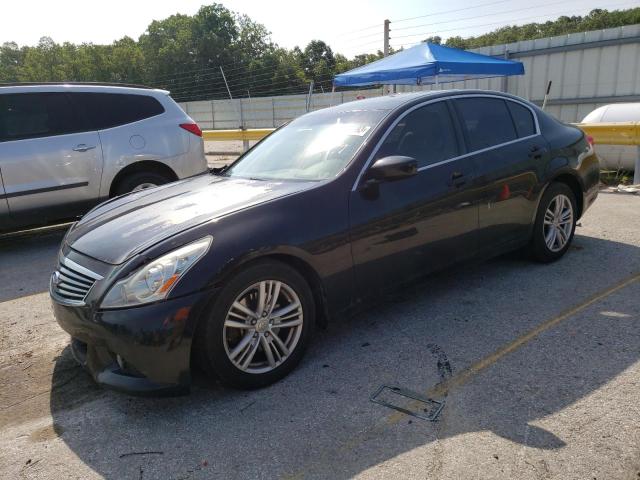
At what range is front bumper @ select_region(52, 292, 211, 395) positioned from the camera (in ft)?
8.33

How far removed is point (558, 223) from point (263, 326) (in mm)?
3192

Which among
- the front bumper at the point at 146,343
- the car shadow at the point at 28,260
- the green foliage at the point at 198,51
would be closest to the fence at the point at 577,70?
the car shadow at the point at 28,260

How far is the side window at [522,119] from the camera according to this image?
4.53 metres

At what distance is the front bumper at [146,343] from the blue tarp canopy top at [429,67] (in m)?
9.20

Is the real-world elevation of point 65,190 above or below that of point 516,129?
below

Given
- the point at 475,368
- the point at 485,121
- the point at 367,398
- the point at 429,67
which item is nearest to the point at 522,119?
the point at 485,121

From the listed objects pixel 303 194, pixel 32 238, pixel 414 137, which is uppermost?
pixel 414 137

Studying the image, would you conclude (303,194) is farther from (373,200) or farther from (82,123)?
(82,123)

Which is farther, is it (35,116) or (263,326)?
(35,116)

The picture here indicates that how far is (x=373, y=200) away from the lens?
3.36m

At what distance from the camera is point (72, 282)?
289cm

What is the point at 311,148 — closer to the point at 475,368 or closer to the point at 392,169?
the point at 392,169

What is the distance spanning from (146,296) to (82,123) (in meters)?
4.51

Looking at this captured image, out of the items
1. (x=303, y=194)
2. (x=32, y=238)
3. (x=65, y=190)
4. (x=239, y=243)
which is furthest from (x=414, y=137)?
(x=32, y=238)
